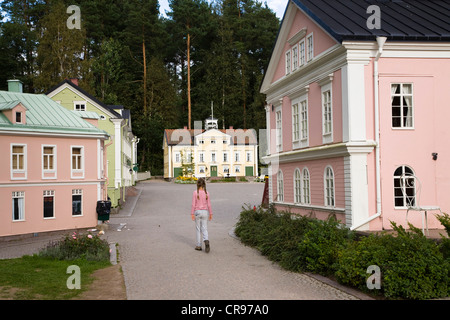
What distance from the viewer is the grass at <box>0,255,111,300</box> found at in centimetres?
869

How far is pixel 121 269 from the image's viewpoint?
11.4 metres

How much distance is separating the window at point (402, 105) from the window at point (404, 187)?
1.52 meters

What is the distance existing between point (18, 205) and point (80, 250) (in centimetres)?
707

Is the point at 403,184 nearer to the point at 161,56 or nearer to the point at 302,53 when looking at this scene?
the point at 302,53

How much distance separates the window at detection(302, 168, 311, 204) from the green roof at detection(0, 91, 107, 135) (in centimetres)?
922

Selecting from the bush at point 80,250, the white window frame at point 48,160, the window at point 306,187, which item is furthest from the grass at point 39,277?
the window at point 306,187

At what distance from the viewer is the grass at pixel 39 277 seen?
28.5 feet

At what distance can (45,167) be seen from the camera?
65.2ft

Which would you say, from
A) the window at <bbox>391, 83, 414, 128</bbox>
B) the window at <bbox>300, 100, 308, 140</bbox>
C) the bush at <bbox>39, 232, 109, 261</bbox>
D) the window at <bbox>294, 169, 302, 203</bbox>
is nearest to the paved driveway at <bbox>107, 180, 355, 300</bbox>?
the bush at <bbox>39, 232, 109, 261</bbox>

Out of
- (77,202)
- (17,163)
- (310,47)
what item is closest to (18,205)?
(17,163)

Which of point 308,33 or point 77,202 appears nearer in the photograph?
point 308,33

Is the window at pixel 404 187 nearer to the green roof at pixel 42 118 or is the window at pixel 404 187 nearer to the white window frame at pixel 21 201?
the green roof at pixel 42 118
